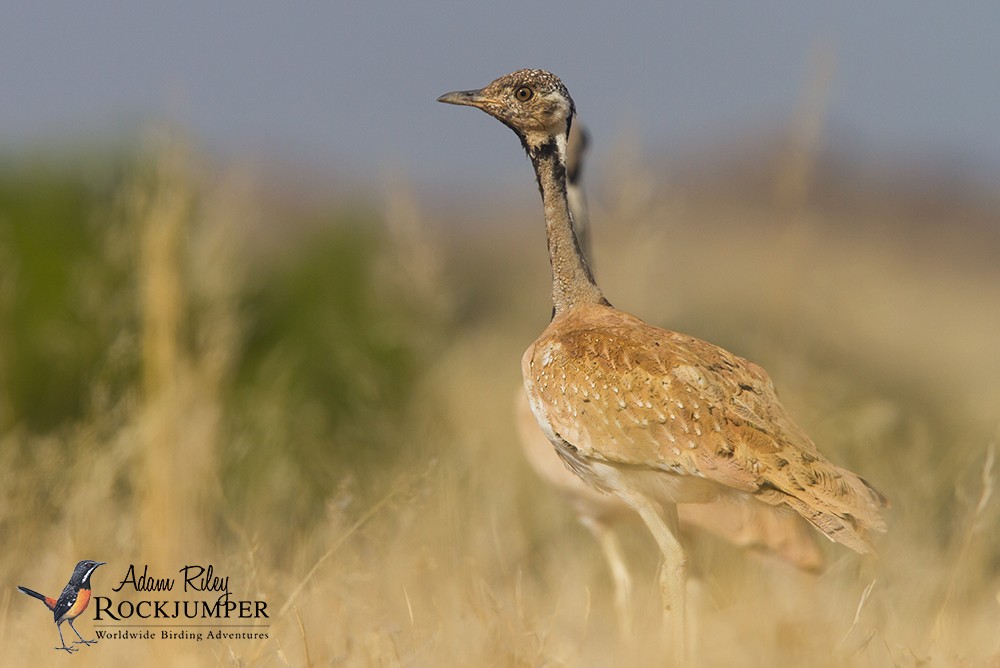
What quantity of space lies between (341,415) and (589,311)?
14.5 ft

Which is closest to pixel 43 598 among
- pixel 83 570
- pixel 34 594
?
pixel 34 594

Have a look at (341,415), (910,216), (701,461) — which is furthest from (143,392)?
(910,216)

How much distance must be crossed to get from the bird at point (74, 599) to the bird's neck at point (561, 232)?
1.86 meters

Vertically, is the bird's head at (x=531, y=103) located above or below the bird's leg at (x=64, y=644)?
above

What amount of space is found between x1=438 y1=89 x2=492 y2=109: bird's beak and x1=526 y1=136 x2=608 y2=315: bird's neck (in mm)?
227

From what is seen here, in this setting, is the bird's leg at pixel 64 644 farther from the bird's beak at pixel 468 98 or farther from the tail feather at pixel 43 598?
the bird's beak at pixel 468 98

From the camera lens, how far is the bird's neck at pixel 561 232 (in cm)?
425

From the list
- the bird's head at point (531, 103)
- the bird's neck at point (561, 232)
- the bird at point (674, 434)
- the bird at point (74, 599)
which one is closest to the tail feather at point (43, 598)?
the bird at point (74, 599)

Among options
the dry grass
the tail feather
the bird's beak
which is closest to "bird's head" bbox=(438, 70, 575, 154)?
the bird's beak

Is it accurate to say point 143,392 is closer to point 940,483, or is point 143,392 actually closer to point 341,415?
point 341,415

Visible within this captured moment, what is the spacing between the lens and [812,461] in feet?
11.6

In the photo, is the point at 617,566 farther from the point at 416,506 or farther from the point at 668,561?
the point at 416,506

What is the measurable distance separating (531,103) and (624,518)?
1890 millimetres

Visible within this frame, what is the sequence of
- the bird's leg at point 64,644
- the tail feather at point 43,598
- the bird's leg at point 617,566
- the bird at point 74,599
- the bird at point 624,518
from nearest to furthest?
the bird's leg at point 64,644 → the tail feather at point 43,598 → the bird at point 74,599 → the bird at point 624,518 → the bird's leg at point 617,566
